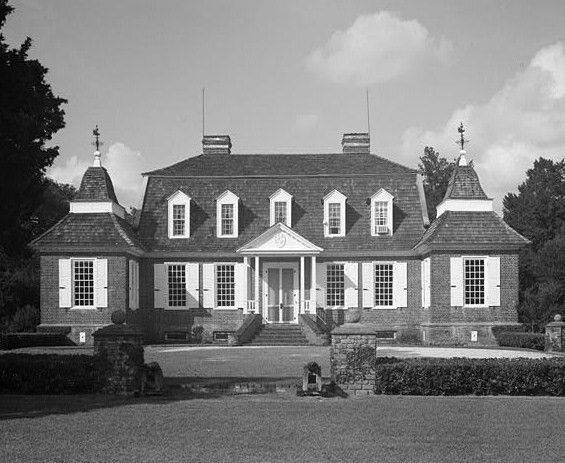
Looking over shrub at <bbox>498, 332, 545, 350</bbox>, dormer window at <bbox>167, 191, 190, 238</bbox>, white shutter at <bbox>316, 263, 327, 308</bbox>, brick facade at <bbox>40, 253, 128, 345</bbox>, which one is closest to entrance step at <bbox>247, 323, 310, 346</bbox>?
white shutter at <bbox>316, 263, 327, 308</bbox>

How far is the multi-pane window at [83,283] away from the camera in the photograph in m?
38.4

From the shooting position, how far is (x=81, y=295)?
38500mm

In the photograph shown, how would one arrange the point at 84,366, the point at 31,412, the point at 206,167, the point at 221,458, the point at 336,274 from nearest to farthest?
the point at 221,458
the point at 31,412
the point at 84,366
the point at 336,274
the point at 206,167

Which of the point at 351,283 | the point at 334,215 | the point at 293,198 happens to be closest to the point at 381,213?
the point at 334,215

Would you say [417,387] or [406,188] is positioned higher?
[406,188]

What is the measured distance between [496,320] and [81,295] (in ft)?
57.7

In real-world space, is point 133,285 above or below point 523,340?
above

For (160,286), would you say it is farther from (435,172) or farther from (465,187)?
(435,172)

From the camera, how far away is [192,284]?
4112cm

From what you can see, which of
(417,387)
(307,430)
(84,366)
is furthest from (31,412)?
(417,387)

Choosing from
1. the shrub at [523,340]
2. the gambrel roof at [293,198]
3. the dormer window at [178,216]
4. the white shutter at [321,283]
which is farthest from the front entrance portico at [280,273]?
the shrub at [523,340]

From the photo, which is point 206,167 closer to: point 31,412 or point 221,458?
point 31,412

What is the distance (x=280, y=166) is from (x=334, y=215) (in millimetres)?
4316

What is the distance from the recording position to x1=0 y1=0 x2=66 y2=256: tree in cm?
1869
